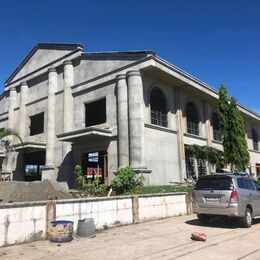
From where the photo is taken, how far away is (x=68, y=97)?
28.7 meters

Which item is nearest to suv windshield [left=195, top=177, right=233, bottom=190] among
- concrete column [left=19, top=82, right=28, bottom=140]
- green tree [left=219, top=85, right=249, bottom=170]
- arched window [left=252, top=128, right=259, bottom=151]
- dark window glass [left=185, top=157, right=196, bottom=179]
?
green tree [left=219, top=85, right=249, bottom=170]

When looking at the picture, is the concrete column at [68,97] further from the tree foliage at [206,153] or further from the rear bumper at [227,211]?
the rear bumper at [227,211]

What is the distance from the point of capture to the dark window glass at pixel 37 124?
105ft

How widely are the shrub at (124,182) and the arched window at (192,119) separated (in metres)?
9.61

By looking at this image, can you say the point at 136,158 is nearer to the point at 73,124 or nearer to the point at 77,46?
the point at 73,124

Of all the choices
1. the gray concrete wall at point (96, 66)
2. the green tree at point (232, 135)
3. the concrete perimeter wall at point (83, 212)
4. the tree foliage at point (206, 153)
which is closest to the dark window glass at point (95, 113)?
the gray concrete wall at point (96, 66)

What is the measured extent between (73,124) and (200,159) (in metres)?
10.3

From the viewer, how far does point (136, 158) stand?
22.9 meters

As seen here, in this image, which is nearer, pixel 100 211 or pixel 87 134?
pixel 100 211

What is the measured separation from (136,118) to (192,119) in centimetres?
823

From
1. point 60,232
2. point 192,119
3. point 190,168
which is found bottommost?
point 60,232

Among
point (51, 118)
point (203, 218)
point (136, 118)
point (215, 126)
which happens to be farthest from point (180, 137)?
point (203, 218)

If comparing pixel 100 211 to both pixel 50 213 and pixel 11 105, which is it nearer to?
pixel 50 213

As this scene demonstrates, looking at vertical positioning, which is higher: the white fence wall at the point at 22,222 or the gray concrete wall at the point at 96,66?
the gray concrete wall at the point at 96,66
